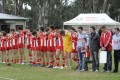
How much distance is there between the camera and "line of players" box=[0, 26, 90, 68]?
19922 mm

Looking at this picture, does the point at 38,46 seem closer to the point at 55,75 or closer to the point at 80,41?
the point at 80,41

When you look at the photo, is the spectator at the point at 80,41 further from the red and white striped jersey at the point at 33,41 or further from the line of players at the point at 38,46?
the red and white striped jersey at the point at 33,41

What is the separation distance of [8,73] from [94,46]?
4.08 meters

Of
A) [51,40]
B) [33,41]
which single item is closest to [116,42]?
[51,40]

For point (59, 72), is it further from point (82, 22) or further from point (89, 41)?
point (82, 22)

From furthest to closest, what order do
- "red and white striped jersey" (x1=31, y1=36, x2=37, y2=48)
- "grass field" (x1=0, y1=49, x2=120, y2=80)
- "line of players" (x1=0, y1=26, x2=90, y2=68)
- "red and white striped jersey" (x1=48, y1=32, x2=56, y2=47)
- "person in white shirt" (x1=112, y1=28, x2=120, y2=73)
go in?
"red and white striped jersey" (x1=31, y1=36, x2=37, y2=48), "red and white striped jersey" (x1=48, y1=32, x2=56, y2=47), "line of players" (x1=0, y1=26, x2=90, y2=68), "person in white shirt" (x1=112, y1=28, x2=120, y2=73), "grass field" (x1=0, y1=49, x2=120, y2=80)

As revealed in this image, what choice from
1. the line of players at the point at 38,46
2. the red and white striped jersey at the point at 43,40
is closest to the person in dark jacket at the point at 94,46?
the line of players at the point at 38,46

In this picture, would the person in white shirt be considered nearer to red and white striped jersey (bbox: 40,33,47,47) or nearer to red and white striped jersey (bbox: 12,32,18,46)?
red and white striped jersey (bbox: 40,33,47,47)

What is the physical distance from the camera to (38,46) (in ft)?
69.9

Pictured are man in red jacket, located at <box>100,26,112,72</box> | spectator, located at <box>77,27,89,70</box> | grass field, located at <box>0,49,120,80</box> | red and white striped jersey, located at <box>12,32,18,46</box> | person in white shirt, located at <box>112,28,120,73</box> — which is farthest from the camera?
red and white striped jersey, located at <box>12,32,18,46</box>

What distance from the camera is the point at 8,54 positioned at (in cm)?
2356

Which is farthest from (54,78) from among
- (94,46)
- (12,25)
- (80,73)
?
(12,25)

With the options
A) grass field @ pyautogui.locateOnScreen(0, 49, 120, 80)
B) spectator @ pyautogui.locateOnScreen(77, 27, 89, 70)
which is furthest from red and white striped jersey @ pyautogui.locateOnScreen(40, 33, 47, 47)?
spectator @ pyautogui.locateOnScreen(77, 27, 89, 70)

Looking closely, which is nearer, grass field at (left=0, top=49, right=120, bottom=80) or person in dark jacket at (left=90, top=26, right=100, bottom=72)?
grass field at (left=0, top=49, right=120, bottom=80)
